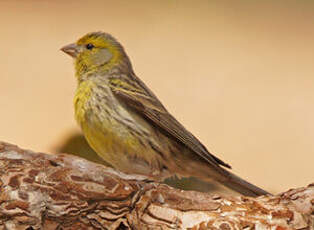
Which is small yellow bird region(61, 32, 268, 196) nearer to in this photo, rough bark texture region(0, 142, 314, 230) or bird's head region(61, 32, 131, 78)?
bird's head region(61, 32, 131, 78)

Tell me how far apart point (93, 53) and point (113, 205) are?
1098 mm

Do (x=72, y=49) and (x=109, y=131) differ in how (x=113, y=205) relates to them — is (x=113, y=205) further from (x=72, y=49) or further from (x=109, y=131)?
(x=72, y=49)

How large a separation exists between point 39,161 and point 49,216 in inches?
8.3

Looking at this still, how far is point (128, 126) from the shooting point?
2.45 m

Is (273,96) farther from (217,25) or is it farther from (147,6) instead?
(147,6)

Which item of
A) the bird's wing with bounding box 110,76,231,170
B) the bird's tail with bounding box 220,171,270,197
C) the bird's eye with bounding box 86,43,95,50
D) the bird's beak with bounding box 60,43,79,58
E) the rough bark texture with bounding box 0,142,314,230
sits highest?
the bird's eye with bounding box 86,43,95,50

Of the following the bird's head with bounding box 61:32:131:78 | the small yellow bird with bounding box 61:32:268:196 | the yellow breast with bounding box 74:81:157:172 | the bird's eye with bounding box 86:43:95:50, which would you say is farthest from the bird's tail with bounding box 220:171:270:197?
the bird's eye with bounding box 86:43:95:50

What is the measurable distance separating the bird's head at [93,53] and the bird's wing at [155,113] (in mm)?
121

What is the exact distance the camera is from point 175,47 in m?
3.21

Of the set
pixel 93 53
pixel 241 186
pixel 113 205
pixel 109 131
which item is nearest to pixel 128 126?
pixel 109 131

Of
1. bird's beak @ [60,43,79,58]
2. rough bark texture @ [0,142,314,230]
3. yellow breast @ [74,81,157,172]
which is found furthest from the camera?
bird's beak @ [60,43,79,58]

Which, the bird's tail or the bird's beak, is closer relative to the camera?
the bird's tail

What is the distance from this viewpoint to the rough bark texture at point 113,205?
1.74 metres

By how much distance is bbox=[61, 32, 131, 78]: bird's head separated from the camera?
2670 millimetres
